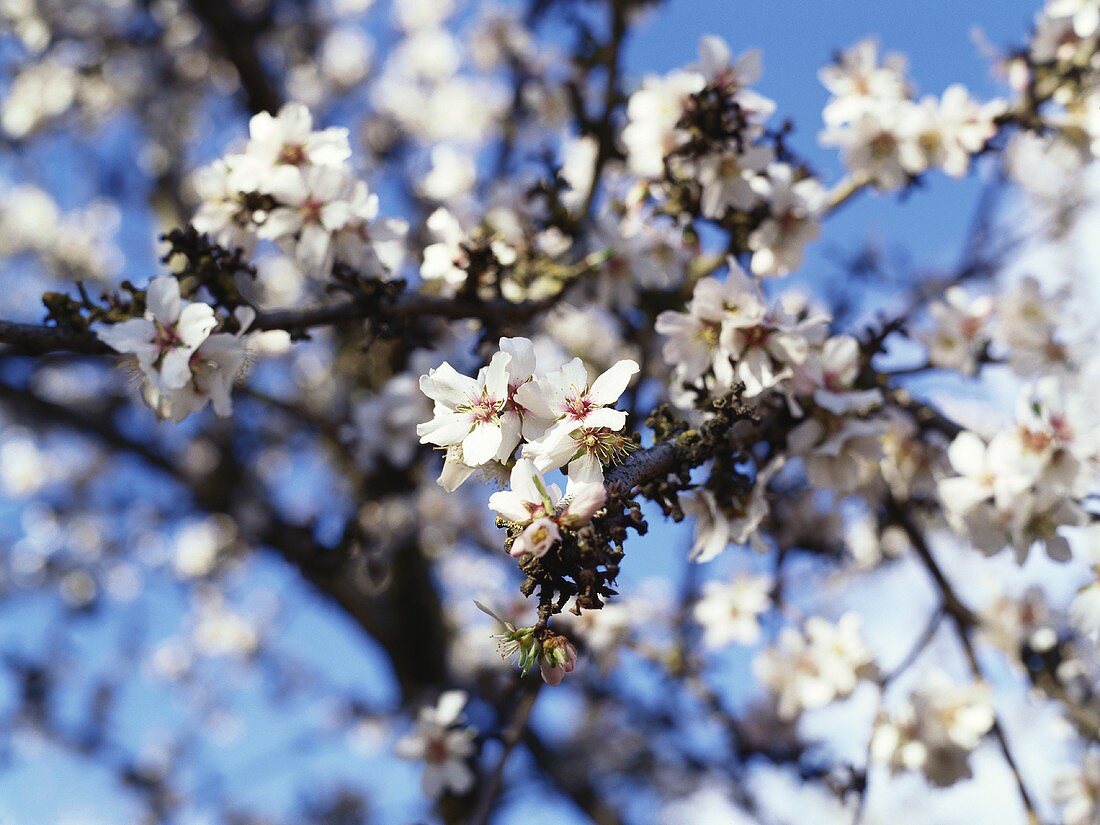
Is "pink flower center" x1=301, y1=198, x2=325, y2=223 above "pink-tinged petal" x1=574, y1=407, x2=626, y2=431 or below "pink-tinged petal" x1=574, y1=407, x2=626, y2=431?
above

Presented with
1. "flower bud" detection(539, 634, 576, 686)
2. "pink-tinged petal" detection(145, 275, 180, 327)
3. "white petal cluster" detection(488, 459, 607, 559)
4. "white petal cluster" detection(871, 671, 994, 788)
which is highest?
"pink-tinged petal" detection(145, 275, 180, 327)

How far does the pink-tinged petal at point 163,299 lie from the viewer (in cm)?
169

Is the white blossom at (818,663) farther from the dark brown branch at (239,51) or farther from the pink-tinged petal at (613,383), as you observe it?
the dark brown branch at (239,51)

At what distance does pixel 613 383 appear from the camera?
4.57 ft

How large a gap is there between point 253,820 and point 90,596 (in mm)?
2712

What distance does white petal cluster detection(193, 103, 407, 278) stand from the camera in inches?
79.0

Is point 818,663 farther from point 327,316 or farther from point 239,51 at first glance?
point 239,51

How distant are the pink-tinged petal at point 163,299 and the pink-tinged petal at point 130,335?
0.03 meters

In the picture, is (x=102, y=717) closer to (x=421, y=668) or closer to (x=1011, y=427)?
(x=421, y=668)

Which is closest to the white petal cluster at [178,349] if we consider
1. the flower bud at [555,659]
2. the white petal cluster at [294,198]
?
the white petal cluster at [294,198]

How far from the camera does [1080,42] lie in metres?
2.67

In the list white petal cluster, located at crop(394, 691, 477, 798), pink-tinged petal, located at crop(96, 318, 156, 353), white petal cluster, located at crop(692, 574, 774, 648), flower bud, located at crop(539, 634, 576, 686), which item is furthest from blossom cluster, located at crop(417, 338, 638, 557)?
white petal cluster, located at crop(692, 574, 774, 648)

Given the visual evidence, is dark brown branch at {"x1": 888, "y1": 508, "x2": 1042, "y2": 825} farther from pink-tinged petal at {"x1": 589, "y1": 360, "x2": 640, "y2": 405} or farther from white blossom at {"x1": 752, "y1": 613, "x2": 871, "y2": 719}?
pink-tinged petal at {"x1": 589, "y1": 360, "x2": 640, "y2": 405}

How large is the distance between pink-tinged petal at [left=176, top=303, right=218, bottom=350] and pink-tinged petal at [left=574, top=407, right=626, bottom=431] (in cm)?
76
